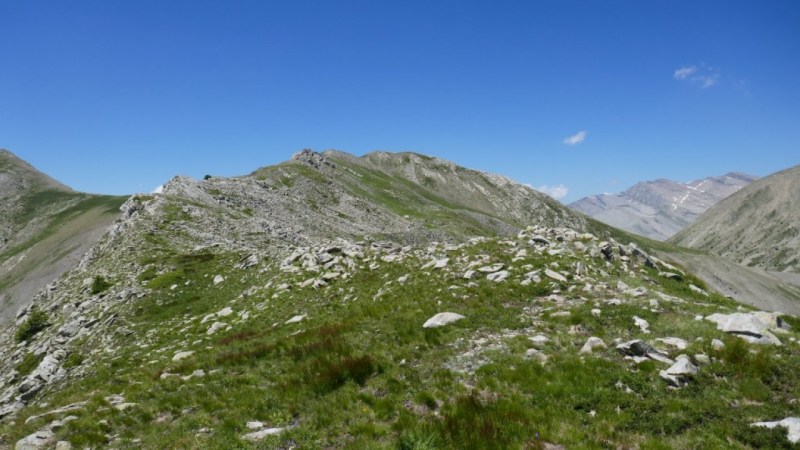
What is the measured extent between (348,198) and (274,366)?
94.5m

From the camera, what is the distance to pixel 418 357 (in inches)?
598

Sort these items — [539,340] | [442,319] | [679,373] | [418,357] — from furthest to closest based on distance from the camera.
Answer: [442,319]
[418,357]
[539,340]
[679,373]

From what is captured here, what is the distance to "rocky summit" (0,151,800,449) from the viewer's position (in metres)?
10.5

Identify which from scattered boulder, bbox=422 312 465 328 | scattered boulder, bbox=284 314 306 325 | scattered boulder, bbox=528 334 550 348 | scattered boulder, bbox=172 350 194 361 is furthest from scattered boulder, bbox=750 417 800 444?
scattered boulder, bbox=172 350 194 361

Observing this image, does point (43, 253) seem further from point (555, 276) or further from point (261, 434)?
point (555, 276)

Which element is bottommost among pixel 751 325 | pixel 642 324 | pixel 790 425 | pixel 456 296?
pixel 790 425

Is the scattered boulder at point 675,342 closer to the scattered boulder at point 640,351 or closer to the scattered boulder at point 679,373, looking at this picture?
the scattered boulder at point 640,351

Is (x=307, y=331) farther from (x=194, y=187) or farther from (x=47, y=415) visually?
(x=194, y=187)

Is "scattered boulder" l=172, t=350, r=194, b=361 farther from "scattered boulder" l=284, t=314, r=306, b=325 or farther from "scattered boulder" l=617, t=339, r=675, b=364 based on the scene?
"scattered boulder" l=617, t=339, r=675, b=364

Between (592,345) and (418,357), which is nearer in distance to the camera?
(592,345)

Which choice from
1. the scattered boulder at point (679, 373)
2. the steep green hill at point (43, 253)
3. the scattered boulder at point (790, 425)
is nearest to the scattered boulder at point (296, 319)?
the scattered boulder at point (679, 373)

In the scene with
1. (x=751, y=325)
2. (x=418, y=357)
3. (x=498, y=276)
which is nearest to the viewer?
(x=751, y=325)

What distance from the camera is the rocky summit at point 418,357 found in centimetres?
1047

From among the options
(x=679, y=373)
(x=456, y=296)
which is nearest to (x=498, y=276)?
(x=456, y=296)
